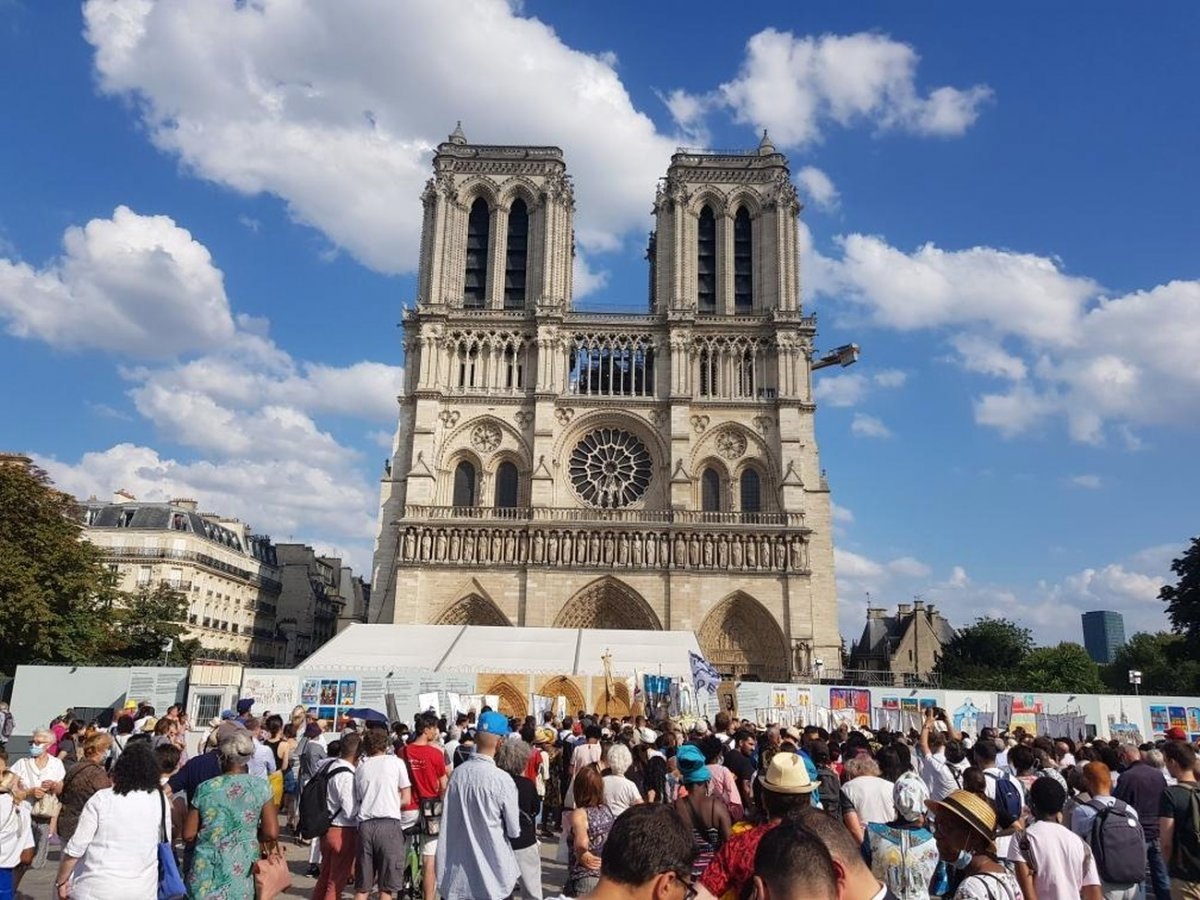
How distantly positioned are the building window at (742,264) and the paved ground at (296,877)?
3082cm

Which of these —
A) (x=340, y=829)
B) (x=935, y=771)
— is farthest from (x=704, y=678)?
(x=340, y=829)

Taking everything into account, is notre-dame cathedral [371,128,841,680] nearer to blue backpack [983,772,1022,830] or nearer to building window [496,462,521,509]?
building window [496,462,521,509]

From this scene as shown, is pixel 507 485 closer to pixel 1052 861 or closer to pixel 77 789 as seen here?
pixel 77 789

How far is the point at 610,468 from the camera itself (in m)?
36.8

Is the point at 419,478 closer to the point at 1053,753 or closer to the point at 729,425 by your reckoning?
the point at 729,425

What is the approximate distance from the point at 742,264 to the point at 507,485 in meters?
14.4

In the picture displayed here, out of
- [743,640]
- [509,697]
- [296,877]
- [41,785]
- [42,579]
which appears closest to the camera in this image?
[41,785]

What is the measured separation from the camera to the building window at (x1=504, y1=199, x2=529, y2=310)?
3862cm

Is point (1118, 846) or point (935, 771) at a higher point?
point (935, 771)

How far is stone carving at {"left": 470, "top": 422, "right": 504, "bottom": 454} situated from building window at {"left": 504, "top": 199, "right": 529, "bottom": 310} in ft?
17.8

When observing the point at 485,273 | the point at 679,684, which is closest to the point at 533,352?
the point at 485,273

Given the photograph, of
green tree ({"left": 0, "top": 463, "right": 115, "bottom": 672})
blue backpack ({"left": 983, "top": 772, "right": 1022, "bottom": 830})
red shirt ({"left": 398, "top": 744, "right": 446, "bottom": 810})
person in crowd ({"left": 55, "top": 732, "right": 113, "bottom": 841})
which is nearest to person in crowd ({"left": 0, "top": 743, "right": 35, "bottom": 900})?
person in crowd ({"left": 55, "top": 732, "right": 113, "bottom": 841})

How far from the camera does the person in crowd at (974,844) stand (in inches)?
135

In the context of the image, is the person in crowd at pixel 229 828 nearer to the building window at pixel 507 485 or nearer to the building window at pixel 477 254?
the building window at pixel 507 485
